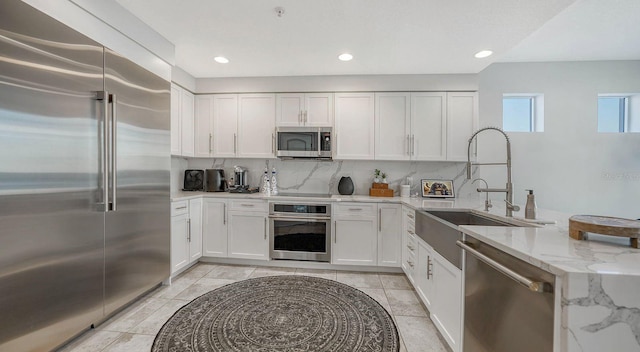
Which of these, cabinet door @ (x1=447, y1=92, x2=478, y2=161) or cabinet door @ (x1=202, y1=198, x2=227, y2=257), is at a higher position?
cabinet door @ (x1=447, y1=92, x2=478, y2=161)

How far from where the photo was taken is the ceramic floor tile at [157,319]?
6.20 ft

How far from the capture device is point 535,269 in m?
0.91

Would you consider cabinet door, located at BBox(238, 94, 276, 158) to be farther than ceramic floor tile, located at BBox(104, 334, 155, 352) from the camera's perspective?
Yes

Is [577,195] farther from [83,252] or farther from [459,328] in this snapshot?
[83,252]

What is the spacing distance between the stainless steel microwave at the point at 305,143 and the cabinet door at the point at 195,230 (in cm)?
120

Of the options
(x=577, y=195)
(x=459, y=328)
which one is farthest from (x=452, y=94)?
(x=459, y=328)

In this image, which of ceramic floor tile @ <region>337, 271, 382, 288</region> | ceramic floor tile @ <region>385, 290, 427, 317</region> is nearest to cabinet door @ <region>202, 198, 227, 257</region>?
ceramic floor tile @ <region>337, 271, 382, 288</region>

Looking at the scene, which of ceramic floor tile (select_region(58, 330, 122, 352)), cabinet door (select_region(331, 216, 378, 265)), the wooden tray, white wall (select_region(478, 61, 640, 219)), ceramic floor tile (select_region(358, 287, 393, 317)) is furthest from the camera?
white wall (select_region(478, 61, 640, 219))

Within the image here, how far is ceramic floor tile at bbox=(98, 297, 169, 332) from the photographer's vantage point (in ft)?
6.31

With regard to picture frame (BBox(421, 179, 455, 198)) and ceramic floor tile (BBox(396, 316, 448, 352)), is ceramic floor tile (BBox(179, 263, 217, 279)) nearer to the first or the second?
ceramic floor tile (BBox(396, 316, 448, 352))

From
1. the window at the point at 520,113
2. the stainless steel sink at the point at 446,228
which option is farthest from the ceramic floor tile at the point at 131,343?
the window at the point at 520,113

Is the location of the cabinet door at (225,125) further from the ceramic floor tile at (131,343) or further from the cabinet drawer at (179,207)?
the ceramic floor tile at (131,343)

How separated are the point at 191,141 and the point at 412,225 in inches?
119

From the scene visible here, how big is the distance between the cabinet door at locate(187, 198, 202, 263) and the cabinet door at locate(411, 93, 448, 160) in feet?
9.30
